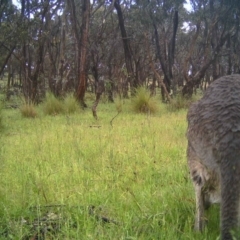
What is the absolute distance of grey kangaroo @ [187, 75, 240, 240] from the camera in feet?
7.32

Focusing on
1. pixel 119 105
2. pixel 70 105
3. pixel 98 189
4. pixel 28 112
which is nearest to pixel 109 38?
pixel 119 105

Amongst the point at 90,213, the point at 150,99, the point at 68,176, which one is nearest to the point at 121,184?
the point at 68,176

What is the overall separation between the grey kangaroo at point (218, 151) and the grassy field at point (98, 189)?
0.45 meters

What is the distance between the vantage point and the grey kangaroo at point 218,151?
2.23m

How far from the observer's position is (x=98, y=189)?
13.8 ft

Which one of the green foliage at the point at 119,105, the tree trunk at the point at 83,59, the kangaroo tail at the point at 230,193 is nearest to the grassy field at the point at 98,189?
the kangaroo tail at the point at 230,193

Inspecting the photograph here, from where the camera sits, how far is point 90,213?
3449mm

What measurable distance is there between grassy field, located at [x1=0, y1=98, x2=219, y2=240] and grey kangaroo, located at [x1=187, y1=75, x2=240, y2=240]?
45 cm

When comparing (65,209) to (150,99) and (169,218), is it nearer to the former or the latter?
(169,218)

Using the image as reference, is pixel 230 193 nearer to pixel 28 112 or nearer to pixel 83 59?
pixel 28 112

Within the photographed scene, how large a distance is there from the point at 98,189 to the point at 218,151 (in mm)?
2100

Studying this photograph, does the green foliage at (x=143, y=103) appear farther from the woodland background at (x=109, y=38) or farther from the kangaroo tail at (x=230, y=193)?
the kangaroo tail at (x=230, y=193)

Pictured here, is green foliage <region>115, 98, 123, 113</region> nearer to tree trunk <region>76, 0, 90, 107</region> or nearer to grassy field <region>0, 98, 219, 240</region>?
tree trunk <region>76, 0, 90, 107</region>

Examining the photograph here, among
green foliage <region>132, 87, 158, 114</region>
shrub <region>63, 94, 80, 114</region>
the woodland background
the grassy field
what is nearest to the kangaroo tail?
the grassy field
